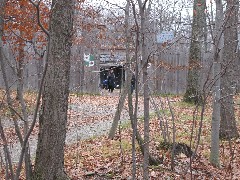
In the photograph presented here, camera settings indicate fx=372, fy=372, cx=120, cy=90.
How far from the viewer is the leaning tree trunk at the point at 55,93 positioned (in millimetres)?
4566

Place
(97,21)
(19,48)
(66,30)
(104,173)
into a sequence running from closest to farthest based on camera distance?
(66,30), (104,173), (19,48), (97,21)

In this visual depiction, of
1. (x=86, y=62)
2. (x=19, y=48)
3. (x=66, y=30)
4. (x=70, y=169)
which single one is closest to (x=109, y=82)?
(x=86, y=62)

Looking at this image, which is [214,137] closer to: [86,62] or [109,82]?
[86,62]

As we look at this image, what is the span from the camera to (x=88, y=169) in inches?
254

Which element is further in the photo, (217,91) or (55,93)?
(217,91)

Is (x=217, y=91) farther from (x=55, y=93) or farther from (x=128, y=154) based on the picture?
(x=55, y=93)

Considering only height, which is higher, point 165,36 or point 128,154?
point 165,36

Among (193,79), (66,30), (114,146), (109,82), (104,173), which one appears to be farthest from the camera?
(109,82)

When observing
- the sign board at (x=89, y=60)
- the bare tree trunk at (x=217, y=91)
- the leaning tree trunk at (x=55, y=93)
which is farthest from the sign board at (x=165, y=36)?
the sign board at (x=89, y=60)

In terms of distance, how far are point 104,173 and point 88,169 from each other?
0.58 m

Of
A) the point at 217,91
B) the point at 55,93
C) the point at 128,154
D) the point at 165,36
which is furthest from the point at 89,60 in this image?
the point at 55,93

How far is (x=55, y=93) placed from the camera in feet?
15.0

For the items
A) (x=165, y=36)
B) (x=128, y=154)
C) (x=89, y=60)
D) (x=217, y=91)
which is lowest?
(x=128, y=154)

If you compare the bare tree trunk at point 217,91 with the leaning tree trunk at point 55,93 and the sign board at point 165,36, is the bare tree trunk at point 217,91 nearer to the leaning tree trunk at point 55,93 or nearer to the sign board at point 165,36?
the leaning tree trunk at point 55,93
